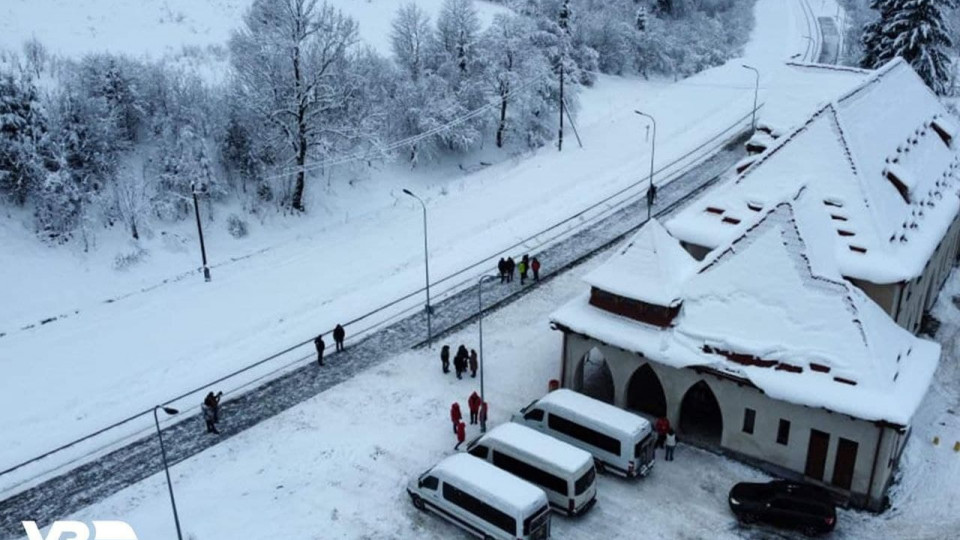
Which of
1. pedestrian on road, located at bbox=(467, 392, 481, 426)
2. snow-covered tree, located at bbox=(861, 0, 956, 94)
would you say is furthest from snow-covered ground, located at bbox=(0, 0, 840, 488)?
snow-covered tree, located at bbox=(861, 0, 956, 94)

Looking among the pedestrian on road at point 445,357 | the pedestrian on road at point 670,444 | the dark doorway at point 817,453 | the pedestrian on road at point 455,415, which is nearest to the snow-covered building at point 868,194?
the dark doorway at point 817,453

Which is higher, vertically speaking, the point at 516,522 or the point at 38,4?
the point at 38,4

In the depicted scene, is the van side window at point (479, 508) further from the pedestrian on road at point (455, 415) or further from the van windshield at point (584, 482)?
the pedestrian on road at point (455, 415)

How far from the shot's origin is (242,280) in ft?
147

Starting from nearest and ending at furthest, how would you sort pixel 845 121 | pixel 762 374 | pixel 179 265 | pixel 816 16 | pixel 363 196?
pixel 762 374 → pixel 845 121 → pixel 179 265 → pixel 363 196 → pixel 816 16

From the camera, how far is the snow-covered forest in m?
46.6

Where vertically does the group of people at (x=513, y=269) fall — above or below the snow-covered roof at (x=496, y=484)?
above

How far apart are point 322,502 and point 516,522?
6838 millimetres

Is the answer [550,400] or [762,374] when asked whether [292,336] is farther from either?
[762,374]

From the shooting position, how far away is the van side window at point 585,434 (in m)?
28.8

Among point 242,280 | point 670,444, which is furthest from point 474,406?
point 242,280

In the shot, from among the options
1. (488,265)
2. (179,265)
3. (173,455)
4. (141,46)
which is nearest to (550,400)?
(173,455)

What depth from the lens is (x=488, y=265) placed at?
46375mm

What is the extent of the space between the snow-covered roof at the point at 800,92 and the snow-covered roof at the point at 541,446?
2559cm
